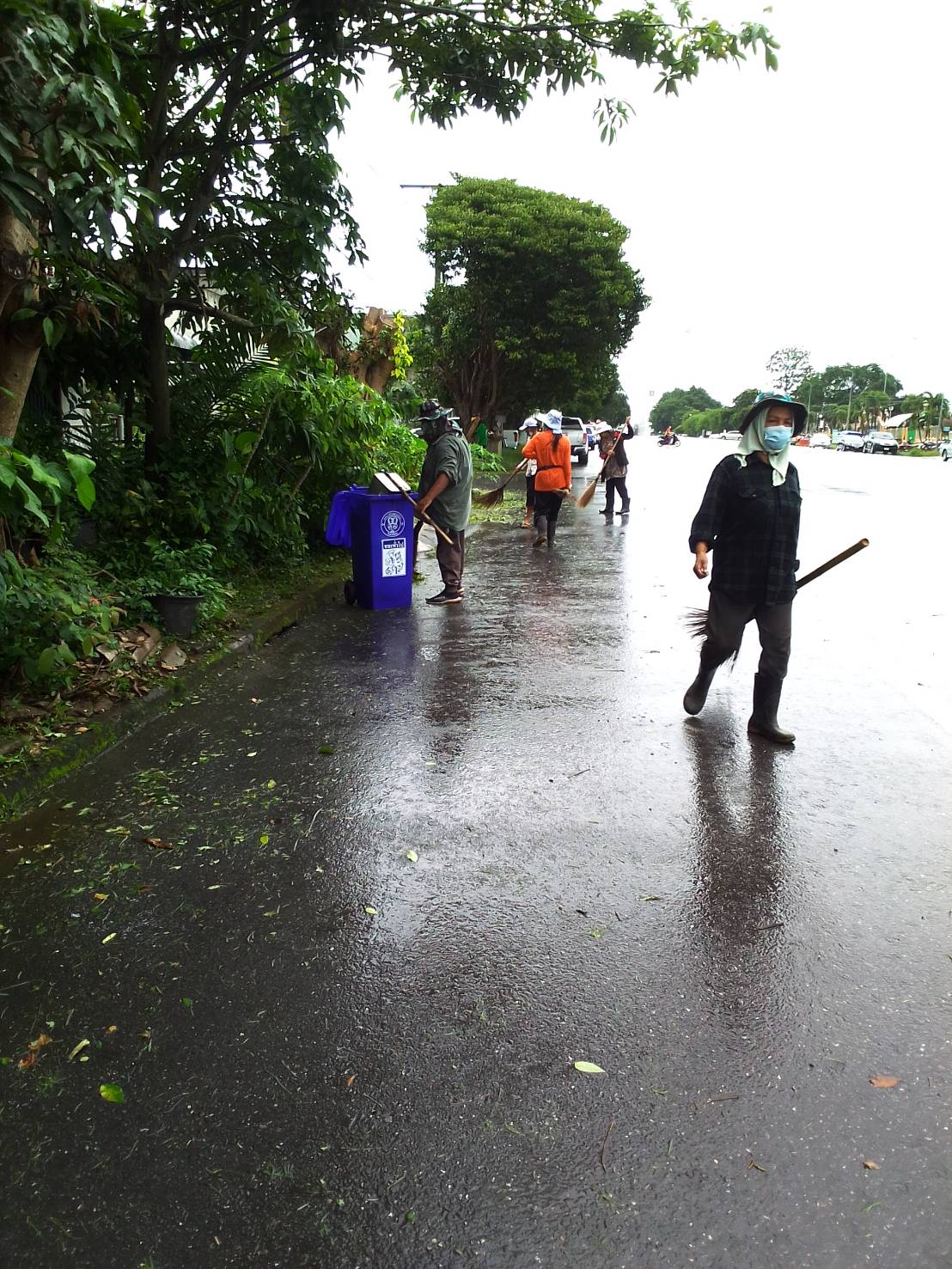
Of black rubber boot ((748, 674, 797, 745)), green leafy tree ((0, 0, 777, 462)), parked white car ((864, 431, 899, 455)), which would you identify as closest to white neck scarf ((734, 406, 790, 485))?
black rubber boot ((748, 674, 797, 745))

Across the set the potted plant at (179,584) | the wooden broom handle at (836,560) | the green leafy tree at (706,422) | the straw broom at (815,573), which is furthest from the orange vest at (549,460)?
the green leafy tree at (706,422)

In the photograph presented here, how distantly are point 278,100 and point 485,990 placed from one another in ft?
28.5

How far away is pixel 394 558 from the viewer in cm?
859

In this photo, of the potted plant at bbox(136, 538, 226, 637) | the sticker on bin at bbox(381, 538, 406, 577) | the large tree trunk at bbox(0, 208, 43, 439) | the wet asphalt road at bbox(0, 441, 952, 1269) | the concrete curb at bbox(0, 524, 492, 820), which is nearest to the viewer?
the wet asphalt road at bbox(0, 441, 952, 1269)

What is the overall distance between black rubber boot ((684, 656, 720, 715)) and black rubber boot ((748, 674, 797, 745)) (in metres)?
0.35

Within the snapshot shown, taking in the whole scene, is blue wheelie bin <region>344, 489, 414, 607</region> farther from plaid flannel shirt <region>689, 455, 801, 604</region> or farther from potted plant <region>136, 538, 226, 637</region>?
plaid flannel shirt <region>689, 455, 801, 604</region>

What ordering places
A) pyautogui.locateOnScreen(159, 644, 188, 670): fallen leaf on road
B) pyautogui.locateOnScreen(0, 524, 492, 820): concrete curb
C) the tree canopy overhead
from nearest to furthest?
1. pyautogui.locateOnScreen(0, 524, 492, 820): concrete curb
2. pyautogui.locateOnScreen(159, 644, 188, 670): fallen leaf on road
3. the tree canopy overhead

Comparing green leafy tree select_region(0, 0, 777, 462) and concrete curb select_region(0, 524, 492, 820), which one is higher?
green leafy tree select_region(0, 0, 777, 462)

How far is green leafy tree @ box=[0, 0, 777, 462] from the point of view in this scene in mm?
7004

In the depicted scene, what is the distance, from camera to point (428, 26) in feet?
24.5

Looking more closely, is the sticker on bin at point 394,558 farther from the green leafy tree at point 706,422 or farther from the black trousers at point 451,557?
the green leafy tree at point 706,422

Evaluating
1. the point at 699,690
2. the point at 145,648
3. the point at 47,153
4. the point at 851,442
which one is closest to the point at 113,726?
the point at 145,648

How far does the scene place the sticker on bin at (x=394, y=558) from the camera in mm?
8500

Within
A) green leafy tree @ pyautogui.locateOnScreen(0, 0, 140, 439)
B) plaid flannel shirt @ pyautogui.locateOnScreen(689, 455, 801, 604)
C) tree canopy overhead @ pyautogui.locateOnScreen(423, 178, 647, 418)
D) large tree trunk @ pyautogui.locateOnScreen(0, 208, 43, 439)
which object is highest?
tree canopy overhead @ pyautogui.locateOnScreen(423, 178, 647, 418)
